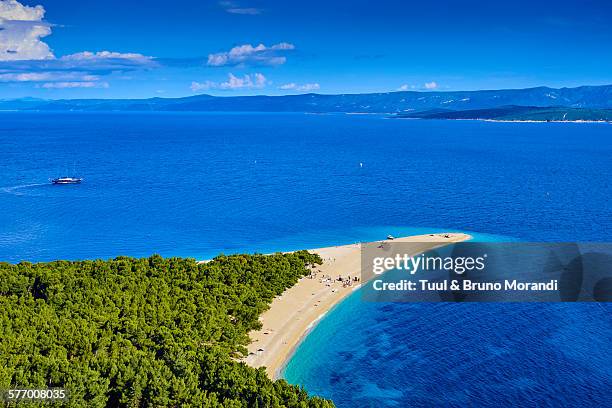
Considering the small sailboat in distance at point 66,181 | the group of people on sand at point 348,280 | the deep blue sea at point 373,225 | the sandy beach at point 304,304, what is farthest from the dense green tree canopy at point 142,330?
the small sailboat in distance at point 66,181

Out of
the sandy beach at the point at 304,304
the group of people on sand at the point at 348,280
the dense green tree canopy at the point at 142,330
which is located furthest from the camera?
the group of people on sand at the point at 348,280

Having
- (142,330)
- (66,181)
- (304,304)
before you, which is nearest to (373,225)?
(304,304)

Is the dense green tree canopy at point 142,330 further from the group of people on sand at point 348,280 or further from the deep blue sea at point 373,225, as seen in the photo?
the deep blue sea at point 373,225

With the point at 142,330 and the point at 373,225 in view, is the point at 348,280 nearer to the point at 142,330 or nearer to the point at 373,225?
the point at 373,225

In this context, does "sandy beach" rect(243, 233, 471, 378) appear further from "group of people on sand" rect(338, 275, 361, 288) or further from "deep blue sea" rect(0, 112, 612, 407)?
"deep blue sea" rect(0, 112, 612, 407)

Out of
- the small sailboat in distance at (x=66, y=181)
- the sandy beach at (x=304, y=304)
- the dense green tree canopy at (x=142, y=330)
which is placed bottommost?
the sandy beach at (x=304, y=304)

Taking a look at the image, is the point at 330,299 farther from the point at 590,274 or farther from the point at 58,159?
the point at 58,159

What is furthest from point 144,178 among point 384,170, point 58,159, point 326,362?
point 326,362
